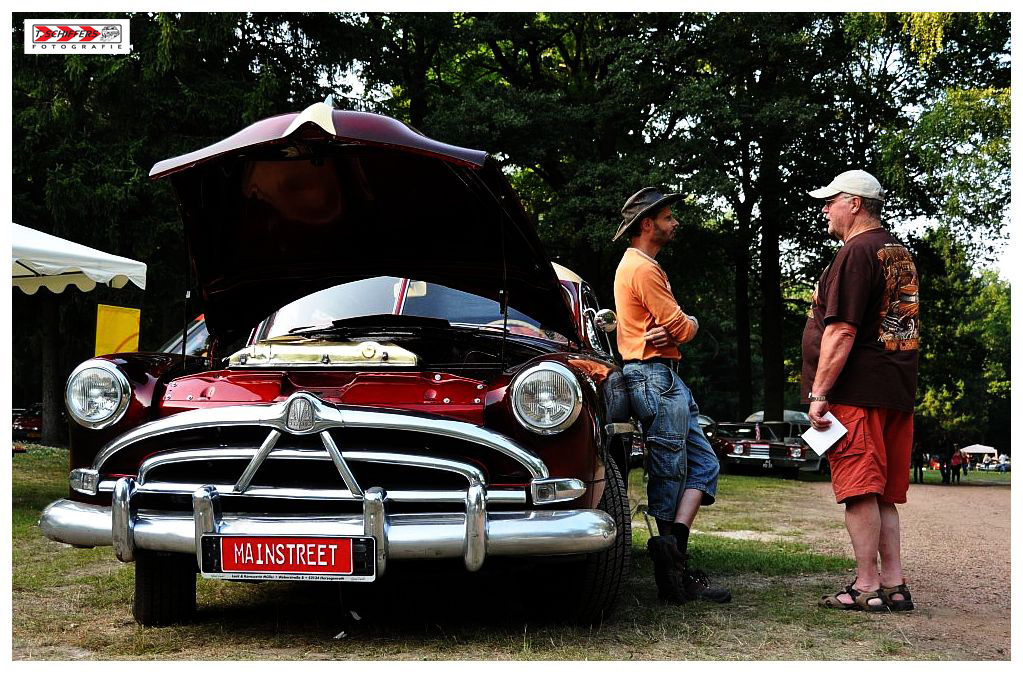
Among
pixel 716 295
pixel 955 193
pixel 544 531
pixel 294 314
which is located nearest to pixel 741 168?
pixel 716 295

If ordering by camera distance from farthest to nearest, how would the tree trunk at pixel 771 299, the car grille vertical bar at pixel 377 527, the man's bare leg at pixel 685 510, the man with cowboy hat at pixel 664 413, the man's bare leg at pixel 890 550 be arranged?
the tree trunk at pixel 771 299, the man's bare leg at pixel 685 510, the man with cowboy hat at pixel 664 413, the man's bare leg at pixel 890 550, the car grille vertical bar at pixel 377 527

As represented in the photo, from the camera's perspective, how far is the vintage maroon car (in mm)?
3334

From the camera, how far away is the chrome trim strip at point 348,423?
335 cm

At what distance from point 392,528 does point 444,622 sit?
888mm

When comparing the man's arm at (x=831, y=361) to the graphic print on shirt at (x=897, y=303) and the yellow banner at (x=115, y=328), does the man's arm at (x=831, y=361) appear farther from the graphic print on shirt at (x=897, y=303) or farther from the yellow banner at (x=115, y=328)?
the yellow banner at (x=115, y=328)

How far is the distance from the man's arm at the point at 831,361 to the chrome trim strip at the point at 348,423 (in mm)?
1472

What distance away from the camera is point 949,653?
349cm

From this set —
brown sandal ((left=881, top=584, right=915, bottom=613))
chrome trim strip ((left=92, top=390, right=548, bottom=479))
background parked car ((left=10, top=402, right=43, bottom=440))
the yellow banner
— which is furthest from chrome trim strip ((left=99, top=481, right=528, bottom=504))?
background parked car ((left=10, top=402, right=43, bottom=440))

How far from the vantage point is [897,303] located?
435 cm

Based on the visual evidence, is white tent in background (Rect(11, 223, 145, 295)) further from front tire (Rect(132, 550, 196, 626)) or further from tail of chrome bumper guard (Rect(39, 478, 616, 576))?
tail of chrome bumper guard (Rect(39, 478, 616, 576))

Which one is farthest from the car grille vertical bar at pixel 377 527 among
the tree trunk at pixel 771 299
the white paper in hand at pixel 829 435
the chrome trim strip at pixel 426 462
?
the tree trunk at pixel 771 299

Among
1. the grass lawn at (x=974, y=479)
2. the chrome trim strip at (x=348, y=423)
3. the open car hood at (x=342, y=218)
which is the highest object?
the open car hood at (x=342, y=218)

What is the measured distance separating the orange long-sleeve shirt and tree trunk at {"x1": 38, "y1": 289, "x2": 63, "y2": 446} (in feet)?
52.1

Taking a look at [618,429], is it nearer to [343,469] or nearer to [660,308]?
[660,308]
